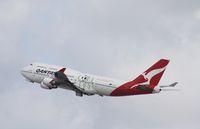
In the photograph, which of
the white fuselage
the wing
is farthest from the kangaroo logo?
the wing

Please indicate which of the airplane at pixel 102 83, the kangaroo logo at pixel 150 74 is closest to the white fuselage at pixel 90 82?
the airplane at pixel 102 83

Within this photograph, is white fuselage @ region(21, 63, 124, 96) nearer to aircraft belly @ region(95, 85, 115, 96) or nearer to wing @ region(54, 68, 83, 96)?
aircraft belly @ region(95, 85, 115, 96)

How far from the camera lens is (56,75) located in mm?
195000

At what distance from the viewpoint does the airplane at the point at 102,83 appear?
186m

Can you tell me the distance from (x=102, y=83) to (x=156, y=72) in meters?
13.7

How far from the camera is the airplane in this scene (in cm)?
18638

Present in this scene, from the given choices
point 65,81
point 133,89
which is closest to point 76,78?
point 65,81

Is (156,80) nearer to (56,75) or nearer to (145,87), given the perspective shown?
(145,87)

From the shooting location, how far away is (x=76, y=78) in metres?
197

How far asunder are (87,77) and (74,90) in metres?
5.90

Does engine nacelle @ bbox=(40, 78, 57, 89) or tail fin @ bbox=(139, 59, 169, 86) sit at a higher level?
tail fin @ bbox=(139, 59, 169, 86)

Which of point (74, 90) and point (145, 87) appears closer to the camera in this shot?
point (145, 87)

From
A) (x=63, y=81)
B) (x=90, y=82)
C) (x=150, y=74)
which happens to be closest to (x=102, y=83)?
(x=90, y=82)

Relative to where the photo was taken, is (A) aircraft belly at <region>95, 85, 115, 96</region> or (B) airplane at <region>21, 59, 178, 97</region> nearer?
(B) airplane at <region>21, 59, 178, 97</region>
